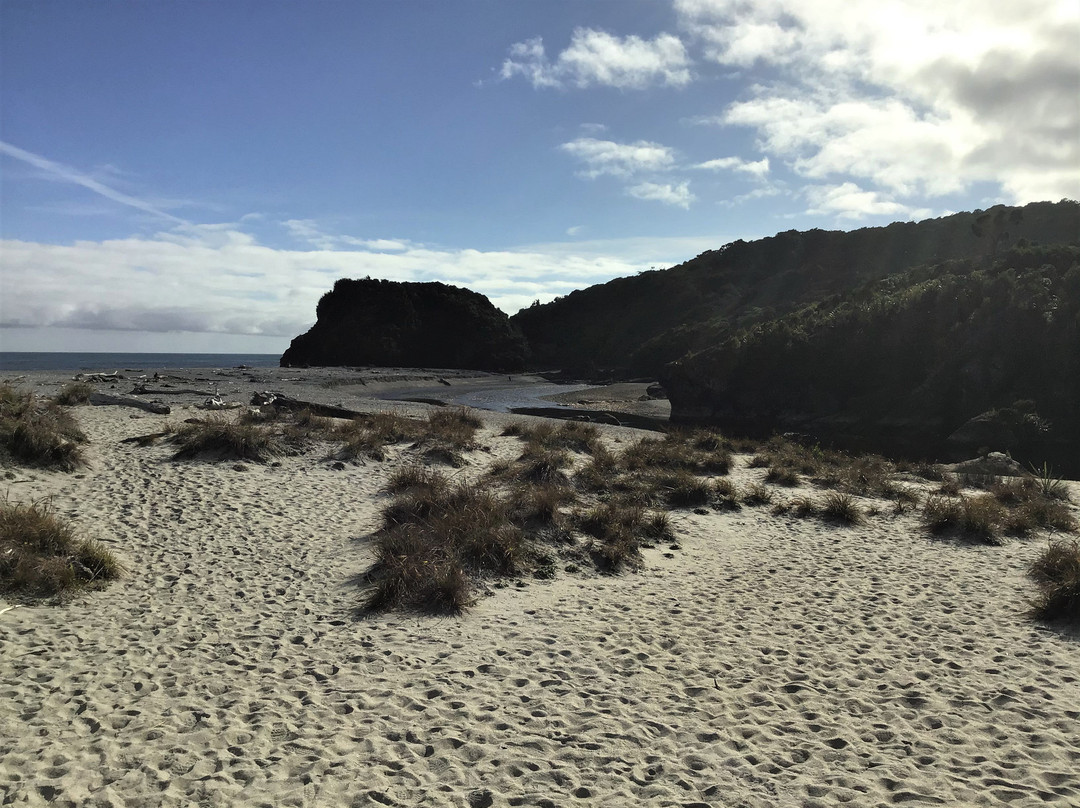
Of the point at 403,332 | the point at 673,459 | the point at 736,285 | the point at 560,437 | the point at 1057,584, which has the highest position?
the point at 736,285

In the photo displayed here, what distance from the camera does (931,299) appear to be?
37.7 metres

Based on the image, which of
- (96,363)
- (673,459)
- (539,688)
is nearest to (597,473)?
(673,459)

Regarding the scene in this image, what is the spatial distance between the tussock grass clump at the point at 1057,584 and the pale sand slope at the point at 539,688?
275 millimetres

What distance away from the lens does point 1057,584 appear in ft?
26.3

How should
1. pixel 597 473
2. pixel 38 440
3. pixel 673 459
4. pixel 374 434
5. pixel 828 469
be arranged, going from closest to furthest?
pixel 38 440
pixel 597 473
pixel 374 434
pixel 673 459
pixel 828 469

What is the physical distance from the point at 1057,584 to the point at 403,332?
9410 cm

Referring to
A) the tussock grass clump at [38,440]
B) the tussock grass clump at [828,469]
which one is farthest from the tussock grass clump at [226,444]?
the tussock grass clump at [828,469]

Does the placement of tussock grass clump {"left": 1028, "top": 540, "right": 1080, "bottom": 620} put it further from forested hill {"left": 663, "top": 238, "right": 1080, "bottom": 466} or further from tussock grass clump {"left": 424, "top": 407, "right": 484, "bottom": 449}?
forested hill {"left": 663, "top": 238, "right": 1080, "bottom": 466}

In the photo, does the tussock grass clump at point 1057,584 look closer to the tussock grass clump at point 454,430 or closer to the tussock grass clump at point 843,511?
the tussock grass clump at point 843,511

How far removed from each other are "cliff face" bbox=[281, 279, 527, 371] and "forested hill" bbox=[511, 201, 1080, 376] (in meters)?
12.0

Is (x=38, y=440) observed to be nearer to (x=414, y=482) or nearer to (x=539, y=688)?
(x=414, y=482)

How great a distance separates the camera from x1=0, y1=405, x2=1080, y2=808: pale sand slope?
4.54 metres

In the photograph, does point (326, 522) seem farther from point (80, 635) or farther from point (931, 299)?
point (931, 299)

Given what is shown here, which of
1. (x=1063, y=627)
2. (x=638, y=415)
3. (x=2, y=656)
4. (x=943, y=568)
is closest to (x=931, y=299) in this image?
(x=638, y=415)
